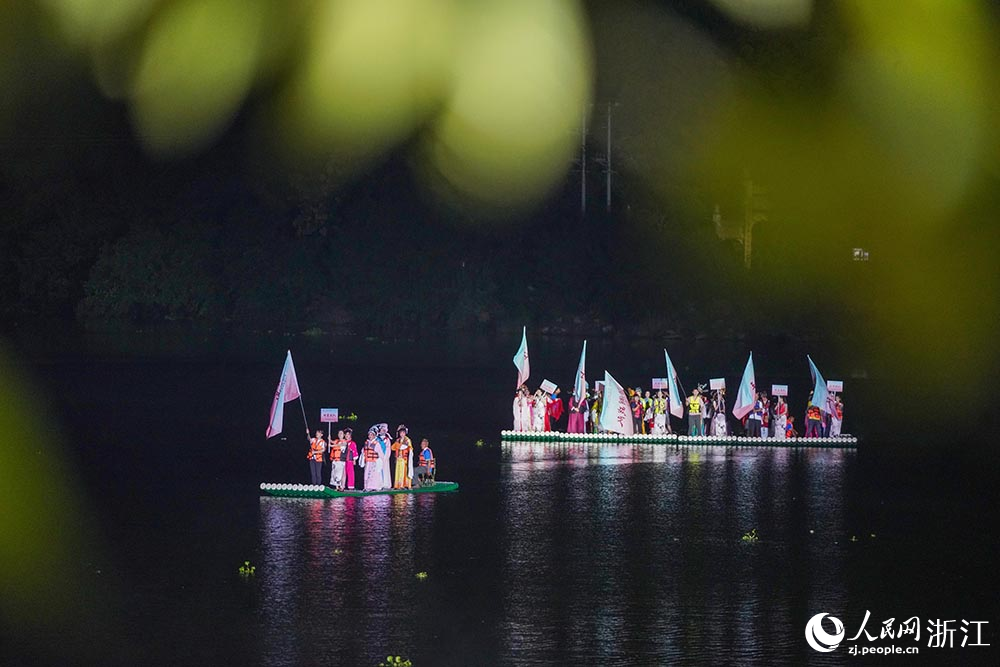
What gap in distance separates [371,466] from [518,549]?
5.80 meters

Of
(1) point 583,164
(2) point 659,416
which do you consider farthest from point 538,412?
(1) point 583,164

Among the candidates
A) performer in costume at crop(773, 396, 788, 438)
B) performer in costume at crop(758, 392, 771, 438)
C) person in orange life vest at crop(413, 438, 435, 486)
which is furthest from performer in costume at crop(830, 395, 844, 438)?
person in orange life vest at crop(413, 438, 435, 486)

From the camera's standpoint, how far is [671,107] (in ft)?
312

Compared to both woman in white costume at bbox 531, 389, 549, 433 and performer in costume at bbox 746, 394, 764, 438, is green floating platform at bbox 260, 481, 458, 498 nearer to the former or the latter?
woman in white costume at bbox 531, 389, 549, 433

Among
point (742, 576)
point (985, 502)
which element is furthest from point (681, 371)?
point (742, 576)

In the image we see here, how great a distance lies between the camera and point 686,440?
42844 millimetres

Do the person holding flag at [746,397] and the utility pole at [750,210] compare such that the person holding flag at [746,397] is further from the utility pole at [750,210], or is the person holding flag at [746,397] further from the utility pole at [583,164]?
the utility pole at [583,164]

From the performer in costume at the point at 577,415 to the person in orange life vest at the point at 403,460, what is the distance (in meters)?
10.1

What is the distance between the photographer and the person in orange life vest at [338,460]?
33.3 meters

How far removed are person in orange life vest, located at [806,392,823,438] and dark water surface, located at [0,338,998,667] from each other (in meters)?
1.41

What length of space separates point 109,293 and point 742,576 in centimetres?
7538

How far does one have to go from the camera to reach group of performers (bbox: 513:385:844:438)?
141ft

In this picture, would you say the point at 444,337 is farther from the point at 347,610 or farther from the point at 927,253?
the point at 347,610

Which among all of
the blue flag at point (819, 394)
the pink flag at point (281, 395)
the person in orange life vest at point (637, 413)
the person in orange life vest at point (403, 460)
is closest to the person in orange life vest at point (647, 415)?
the person in orange life vest at point (637, 413)
